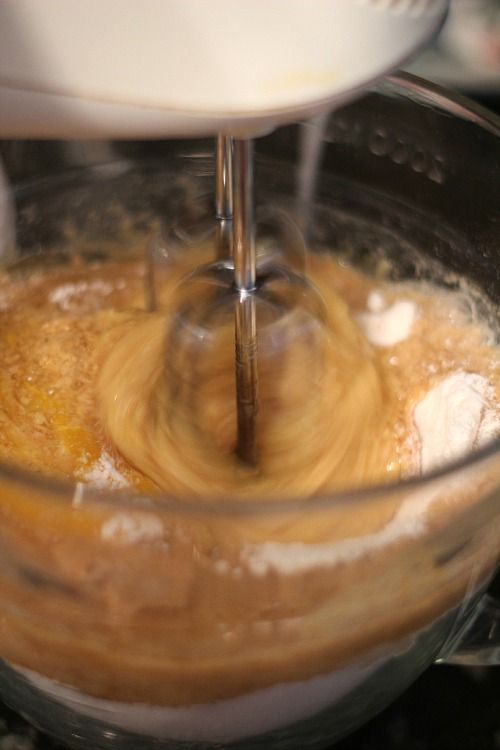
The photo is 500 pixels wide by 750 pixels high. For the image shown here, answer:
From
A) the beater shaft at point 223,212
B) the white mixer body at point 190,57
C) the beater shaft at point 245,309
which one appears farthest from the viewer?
the beater shaft at point 223,212

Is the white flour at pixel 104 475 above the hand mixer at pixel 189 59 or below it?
below

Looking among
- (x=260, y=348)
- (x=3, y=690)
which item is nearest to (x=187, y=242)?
(x=260, y=348)

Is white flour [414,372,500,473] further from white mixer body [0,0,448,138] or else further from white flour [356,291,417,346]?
white mixer body [0,0,448,138]

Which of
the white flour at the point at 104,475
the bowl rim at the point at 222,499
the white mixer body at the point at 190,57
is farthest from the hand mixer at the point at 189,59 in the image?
the white flour at the point at 104,475

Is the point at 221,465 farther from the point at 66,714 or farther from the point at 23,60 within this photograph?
the point at 23,60

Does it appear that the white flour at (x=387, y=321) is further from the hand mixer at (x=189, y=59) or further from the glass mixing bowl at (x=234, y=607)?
the hand mixer at (x=189, y=59)

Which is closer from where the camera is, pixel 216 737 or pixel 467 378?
pixel 216 737

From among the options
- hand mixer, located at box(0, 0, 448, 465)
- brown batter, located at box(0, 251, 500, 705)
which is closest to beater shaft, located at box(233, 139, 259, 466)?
brown batter, located at box(0, 251, 500, 705)

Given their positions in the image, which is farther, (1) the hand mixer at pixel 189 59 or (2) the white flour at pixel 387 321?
(2) the white flour at pixel 387 321
